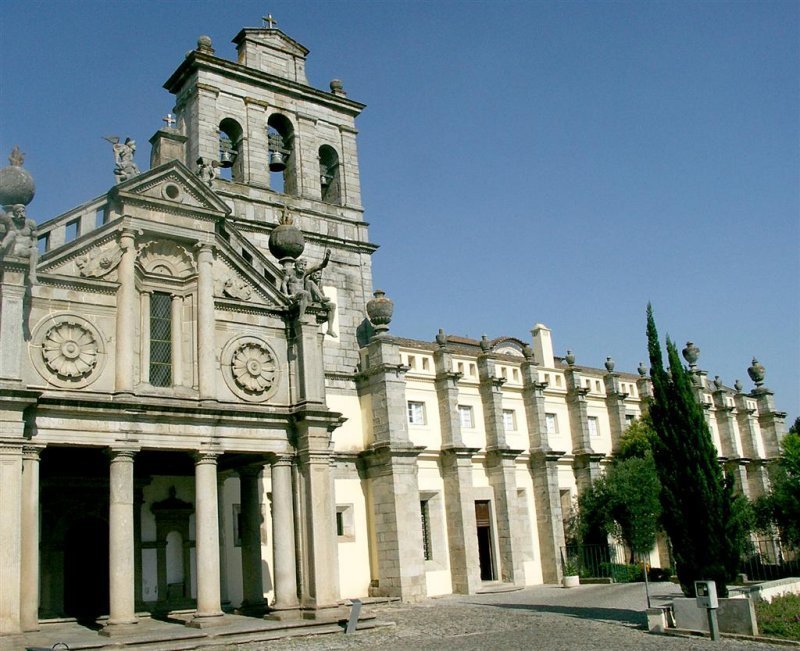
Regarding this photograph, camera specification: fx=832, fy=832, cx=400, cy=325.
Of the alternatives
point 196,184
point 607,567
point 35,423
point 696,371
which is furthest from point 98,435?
point 696,371

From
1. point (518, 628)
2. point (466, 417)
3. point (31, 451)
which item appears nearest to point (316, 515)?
point (518, 628)

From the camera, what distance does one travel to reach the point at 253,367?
2200cm

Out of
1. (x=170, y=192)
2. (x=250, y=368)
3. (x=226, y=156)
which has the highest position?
(x=226, y=156)

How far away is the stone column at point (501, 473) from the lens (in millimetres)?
33562

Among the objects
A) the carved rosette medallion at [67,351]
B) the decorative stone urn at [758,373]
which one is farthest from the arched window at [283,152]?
the decorative stone urn at [758,373]

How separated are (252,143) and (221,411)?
48.7 ft

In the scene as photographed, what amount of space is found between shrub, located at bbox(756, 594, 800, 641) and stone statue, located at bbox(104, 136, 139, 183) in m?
18.6

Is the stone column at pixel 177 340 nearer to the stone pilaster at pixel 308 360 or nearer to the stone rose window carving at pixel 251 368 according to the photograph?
the stone rose window carving at pixel 251 368

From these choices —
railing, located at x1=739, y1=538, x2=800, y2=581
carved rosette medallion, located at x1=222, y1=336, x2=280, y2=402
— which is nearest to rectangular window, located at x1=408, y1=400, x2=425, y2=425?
carved rosette medallion, located at x1=222, y1=336, x2=280, y2=402

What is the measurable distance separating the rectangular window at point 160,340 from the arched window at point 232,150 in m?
11.3

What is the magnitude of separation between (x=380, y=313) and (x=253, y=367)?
9631 mm

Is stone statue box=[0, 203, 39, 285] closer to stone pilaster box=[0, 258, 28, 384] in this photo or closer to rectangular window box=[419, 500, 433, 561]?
stone pilaster box=[0, 258, 28, 384]

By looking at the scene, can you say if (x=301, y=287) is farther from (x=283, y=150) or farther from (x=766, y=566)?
(x=766, y=566)

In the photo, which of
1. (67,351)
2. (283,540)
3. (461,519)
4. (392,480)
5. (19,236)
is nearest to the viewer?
(19,236)
